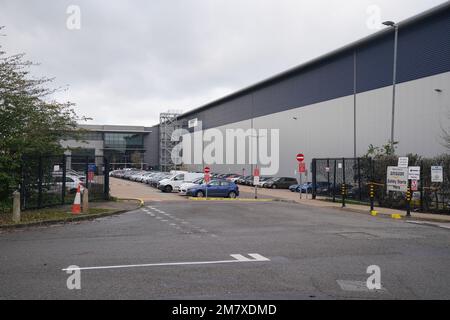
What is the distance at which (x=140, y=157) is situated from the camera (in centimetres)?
11094

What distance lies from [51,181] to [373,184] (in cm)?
1550

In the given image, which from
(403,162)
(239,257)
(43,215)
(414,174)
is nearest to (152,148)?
(403,162)

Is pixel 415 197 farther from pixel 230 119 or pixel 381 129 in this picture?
pixel 230 119

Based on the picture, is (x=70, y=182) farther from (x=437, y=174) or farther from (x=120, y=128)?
(x=120, y=128)

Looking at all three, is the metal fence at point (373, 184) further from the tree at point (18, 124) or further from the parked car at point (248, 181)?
the parked car at point (248, 181)

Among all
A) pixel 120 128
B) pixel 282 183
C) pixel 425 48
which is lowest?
pixel 282 183

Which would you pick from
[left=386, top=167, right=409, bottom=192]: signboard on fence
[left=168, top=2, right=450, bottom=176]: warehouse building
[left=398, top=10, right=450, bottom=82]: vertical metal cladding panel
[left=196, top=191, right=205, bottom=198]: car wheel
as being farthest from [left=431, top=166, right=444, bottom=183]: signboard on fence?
[left=196, top=191, right=205, bottom=198]: car wheel

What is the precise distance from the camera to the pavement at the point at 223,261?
6.54 metres

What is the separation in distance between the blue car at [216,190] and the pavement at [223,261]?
16.8 meters

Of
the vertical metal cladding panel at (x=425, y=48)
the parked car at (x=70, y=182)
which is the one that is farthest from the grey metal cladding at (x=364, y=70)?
the parked car at (x=70, y=182)

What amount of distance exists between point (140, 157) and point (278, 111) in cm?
5880

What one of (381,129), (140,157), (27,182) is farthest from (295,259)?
(140,157)

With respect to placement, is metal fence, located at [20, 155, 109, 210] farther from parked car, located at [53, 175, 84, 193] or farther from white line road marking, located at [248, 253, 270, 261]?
white line road marking, located at [248, 253, 270, 261]

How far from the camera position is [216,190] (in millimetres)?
32312
